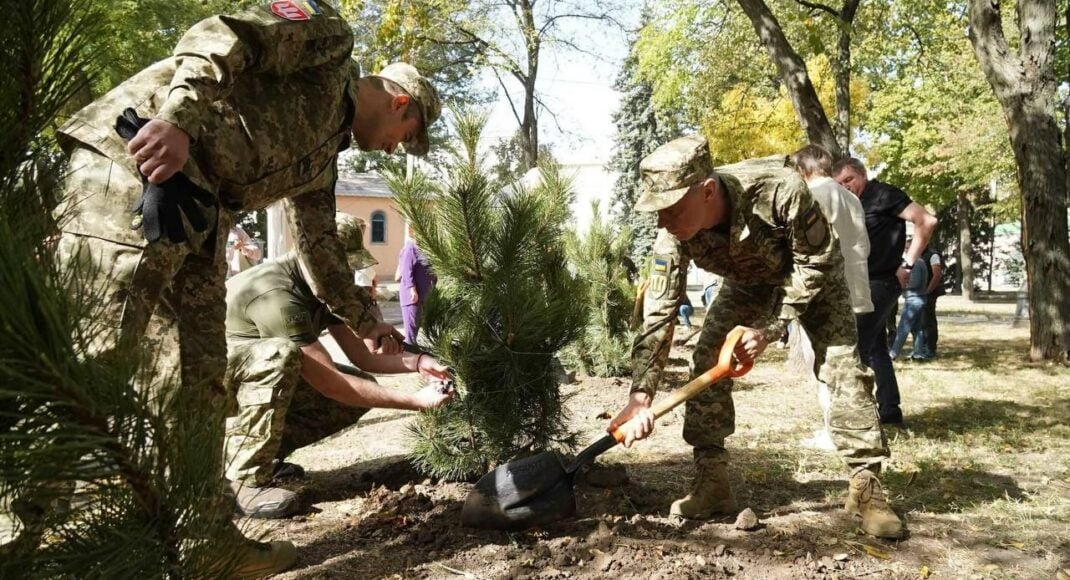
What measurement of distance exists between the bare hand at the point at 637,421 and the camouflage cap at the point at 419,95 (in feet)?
4.19

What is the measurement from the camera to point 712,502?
311 centimetres

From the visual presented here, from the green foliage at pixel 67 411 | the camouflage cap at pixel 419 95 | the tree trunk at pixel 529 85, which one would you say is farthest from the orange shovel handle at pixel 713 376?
the tree trunk at pixel 529 85

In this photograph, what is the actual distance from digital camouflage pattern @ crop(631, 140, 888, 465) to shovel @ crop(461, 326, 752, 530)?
18 cm

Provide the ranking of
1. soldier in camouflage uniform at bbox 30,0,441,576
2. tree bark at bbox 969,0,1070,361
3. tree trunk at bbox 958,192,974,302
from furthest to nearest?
1. tree trunk at bbox 958,192,974,302
2. tree bark at bbox 969,0,1070,361
3. soldier in camouflage uniform at bbox 30,0,441,576

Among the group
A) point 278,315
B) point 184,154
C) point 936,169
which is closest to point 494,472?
point 278,315

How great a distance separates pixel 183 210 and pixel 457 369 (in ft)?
5.27

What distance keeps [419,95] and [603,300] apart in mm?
5096

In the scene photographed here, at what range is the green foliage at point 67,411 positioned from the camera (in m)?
0.77

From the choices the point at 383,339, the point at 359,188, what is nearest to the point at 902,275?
the point at 383,339

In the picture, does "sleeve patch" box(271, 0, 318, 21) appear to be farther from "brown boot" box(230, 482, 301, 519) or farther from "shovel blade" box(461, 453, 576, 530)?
"brown boot" box(230, 482, 301, 519)

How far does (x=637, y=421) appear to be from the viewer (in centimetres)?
269

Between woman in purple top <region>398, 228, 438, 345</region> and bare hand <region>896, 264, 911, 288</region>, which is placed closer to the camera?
bare hand <region>896, 264, 911, 288</region>

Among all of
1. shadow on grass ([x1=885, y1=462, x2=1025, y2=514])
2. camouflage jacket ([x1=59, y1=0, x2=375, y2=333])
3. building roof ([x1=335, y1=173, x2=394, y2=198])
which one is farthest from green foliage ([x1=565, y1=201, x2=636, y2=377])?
building roof ([x1=335, y1=173, x2=394, y2=198])

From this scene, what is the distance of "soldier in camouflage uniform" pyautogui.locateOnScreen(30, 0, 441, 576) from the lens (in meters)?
1.83
